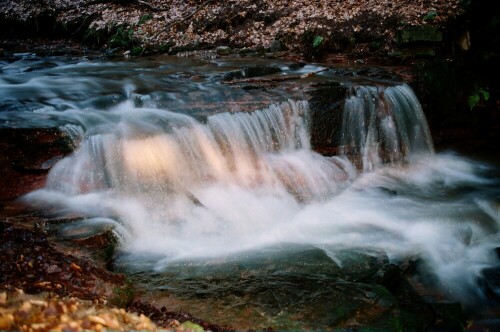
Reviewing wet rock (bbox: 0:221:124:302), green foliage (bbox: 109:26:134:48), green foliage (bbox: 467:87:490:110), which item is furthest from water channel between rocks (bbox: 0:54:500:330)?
green foliage (bbox: 109:26:134:48)

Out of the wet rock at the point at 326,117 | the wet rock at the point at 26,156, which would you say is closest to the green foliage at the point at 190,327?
the wet rock at the point at 26,156

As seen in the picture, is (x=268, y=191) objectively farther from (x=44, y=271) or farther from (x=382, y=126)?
(x=44, y=271)

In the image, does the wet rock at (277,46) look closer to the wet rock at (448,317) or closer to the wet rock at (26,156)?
the wet rock at (26,156)

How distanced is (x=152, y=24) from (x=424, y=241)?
481 inches

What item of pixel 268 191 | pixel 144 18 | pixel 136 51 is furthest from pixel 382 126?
pixel 144 18

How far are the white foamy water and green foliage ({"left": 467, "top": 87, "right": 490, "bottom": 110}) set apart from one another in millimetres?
1384

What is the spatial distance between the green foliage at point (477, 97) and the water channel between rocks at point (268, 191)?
44.2 inches

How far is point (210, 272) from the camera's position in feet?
14.1

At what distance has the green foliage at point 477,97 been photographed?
870cm

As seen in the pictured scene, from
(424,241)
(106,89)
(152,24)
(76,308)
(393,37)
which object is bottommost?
(424,241)

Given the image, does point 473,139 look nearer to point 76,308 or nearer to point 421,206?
point 421,206

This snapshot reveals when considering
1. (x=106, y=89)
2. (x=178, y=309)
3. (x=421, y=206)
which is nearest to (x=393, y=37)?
(x=421, y=206)

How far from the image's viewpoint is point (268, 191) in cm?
663

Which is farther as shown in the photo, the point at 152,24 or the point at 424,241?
the point at 152,24
